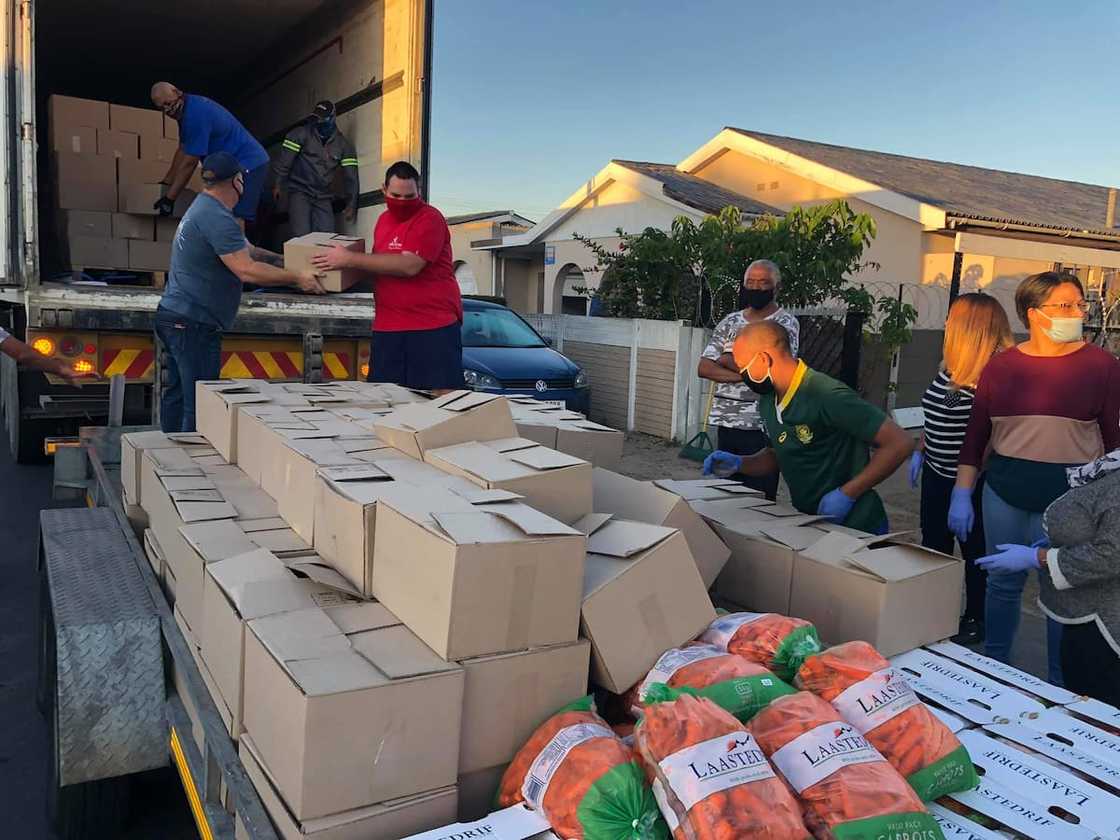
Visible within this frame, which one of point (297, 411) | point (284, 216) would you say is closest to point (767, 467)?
point (297, 411)

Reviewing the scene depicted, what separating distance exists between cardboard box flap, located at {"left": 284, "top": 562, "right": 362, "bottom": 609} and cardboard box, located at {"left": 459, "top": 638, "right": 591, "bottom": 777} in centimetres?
39

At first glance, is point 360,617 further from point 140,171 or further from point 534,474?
point 140,171

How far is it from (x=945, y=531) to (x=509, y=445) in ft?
8.07

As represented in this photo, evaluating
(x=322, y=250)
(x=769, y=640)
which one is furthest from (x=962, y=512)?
(x=322, y=250)

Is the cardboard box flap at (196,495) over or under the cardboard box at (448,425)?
under

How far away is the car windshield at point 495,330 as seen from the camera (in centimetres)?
922

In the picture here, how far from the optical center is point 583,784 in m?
1.49

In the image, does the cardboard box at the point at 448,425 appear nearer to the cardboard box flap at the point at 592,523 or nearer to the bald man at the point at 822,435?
the cardboard box flap at the point at 592,523

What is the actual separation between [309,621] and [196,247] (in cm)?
308

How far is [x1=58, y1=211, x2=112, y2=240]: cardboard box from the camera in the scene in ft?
20.5

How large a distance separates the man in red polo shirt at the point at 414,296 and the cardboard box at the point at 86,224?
3021 millimetres

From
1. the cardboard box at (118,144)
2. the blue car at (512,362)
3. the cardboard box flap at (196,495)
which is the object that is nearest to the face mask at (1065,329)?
the cardboard box flap at (196,495)

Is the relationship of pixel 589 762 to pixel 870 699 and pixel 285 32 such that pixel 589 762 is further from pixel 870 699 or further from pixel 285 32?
pixel 285 32

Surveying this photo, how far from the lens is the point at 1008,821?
1.55 m
